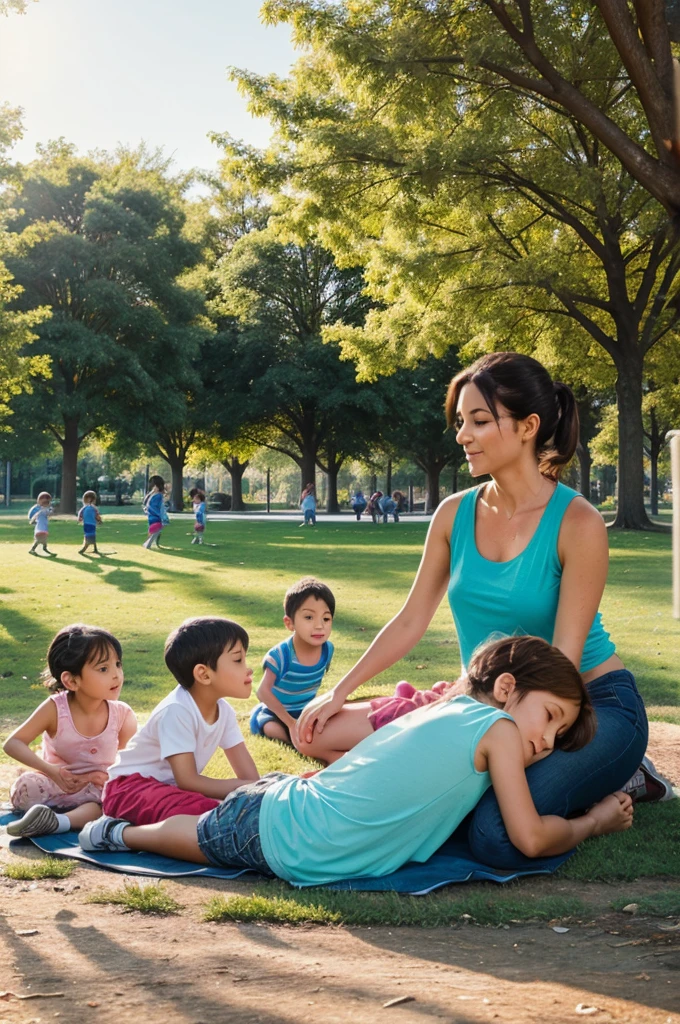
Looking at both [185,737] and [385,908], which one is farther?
[185,737]

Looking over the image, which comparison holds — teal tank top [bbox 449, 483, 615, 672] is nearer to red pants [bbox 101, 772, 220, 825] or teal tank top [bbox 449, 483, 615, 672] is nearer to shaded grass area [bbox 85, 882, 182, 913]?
red pants [bbox 101, 772, 220, 825]

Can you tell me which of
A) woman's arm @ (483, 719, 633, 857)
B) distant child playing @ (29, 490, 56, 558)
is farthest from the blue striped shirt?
distant child playing @ (29, 490, 56, 558)

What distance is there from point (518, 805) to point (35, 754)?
256 centimetres

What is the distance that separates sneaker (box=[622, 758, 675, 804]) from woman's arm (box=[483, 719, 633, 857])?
2.71 feet

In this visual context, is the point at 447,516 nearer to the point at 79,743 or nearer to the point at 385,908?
the point at 385,908

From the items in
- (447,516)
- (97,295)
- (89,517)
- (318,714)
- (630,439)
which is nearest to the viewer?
(318,714)

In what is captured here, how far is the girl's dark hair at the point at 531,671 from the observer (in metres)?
4.18

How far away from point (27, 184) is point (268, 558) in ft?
96.3

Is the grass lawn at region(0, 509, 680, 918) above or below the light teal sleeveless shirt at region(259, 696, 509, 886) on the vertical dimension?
below

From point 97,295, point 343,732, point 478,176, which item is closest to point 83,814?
point 343,732

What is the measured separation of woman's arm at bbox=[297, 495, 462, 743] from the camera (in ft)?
16.0

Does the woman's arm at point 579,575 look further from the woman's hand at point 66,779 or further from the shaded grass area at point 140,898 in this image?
the woman's hand at point 66,779

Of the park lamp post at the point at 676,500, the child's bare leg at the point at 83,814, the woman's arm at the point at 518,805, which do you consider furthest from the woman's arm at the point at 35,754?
the park lamp post at the point at 676,500

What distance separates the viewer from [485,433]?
4.70 metres
